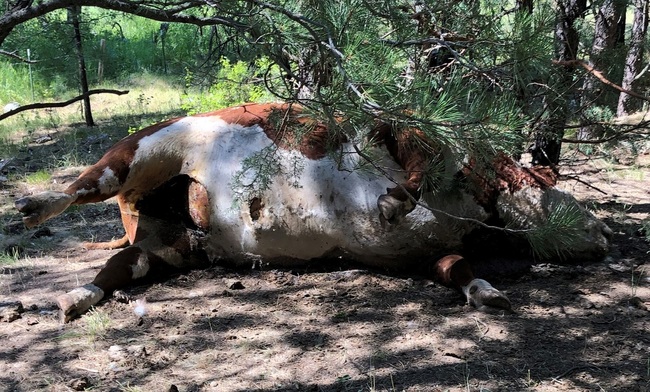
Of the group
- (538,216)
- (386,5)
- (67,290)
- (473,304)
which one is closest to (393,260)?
(473,304)

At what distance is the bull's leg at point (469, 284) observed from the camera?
308 centimetres

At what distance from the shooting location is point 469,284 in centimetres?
327

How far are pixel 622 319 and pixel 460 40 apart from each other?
1549 millimetres

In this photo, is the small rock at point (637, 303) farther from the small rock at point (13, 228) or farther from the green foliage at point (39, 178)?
the green foliage at point (39, 178)

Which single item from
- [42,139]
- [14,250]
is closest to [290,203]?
[14,250]

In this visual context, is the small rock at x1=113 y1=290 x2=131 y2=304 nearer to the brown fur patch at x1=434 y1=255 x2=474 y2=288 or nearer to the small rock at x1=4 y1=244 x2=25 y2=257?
the small rock at x1=4 y1=244 x2=25 y2=257

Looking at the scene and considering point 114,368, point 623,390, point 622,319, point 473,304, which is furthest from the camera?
point 473,304

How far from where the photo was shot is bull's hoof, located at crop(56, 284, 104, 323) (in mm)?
3195

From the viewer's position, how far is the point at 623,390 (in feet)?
7.73

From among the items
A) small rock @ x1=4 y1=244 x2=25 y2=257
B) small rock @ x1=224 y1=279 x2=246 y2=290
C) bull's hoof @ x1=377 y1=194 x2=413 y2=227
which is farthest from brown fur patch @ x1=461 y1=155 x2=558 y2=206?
small rock @ x1=4 y1=244 x2=25 y2=257

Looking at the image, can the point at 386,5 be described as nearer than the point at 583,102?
Yes

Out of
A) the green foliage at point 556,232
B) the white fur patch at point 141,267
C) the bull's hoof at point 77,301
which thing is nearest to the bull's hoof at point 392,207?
the green foliage at point 556,232

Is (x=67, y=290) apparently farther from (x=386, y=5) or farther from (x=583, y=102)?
(x=583, y=102)

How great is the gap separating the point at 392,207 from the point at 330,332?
2.37 feet
